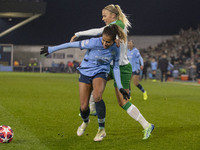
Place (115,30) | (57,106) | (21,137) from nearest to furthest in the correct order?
(115,30) → (21,137) → (57,106)

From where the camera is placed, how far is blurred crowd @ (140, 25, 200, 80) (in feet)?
105

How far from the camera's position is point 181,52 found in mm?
38625

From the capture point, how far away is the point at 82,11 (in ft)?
159

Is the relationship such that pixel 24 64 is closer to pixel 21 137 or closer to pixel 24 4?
pixel 24 4

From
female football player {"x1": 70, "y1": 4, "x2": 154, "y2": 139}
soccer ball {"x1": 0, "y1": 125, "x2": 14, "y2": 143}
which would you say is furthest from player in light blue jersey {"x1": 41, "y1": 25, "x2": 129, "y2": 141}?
soccer ball {"x1": 0, "y1": 125, "x2": 14, "y2": 143}

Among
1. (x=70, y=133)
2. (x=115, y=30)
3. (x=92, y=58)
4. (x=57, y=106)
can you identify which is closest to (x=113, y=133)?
(x=70, y=133)

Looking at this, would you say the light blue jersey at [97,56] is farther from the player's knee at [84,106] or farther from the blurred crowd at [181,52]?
the blurred crowd at [181,52]

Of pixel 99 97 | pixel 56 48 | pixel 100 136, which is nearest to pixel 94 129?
pixel 100 136

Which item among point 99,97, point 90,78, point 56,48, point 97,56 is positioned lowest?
point 99,97

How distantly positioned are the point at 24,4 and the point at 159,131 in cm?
4199

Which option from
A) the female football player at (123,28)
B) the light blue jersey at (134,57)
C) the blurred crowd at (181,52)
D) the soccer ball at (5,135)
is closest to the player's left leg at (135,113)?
the female football player at (123,28)

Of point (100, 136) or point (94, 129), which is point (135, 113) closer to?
point (100, 136)

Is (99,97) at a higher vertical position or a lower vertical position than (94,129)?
higher

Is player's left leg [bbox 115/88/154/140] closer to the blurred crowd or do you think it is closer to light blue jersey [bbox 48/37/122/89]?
light blue jersey [bbox 48/37/122/89]
